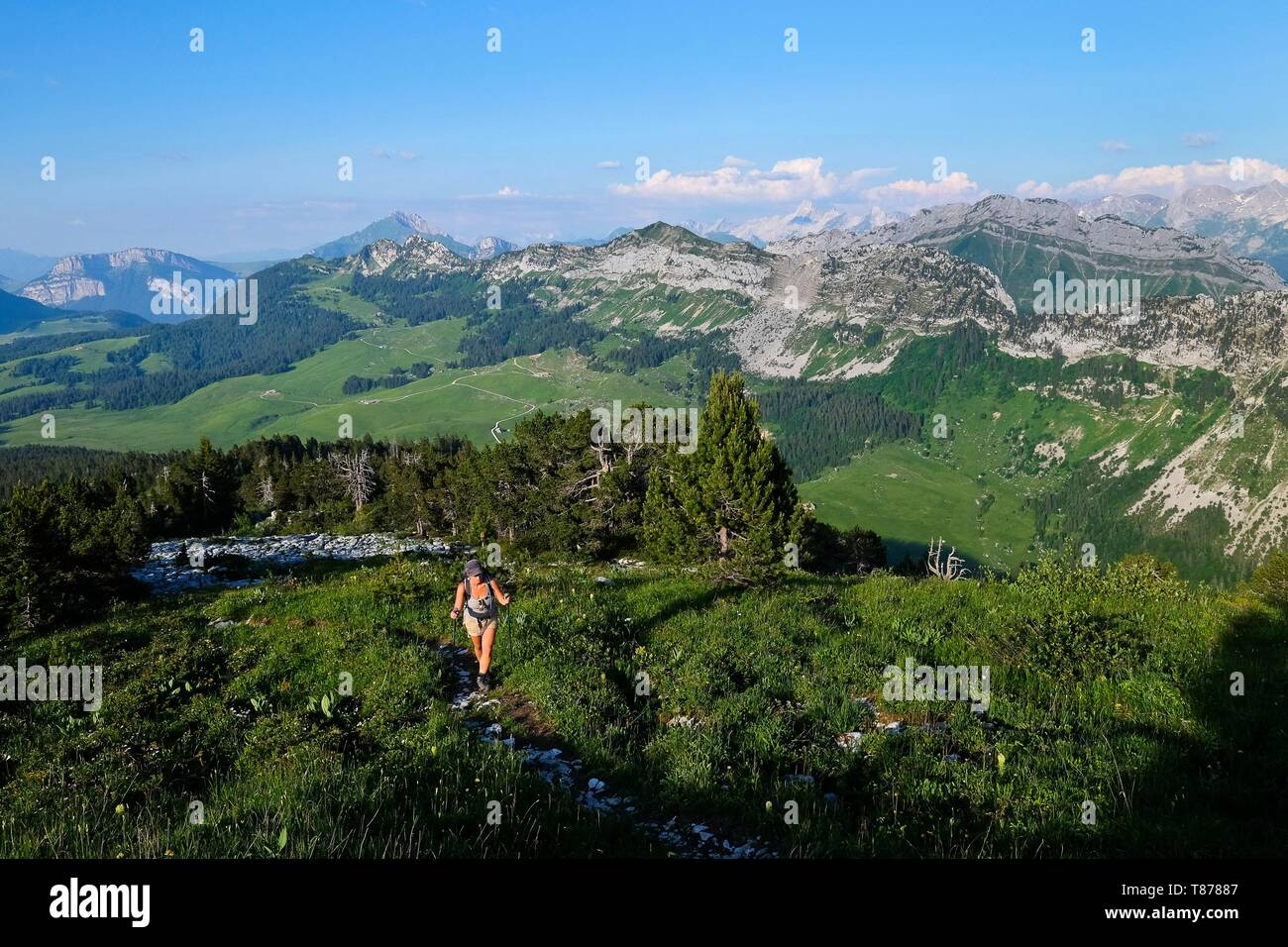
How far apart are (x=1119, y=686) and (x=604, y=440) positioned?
47.3 metres

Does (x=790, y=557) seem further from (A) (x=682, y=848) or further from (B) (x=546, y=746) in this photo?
(A) (x=682, y=848)

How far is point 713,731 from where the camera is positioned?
11.2 meters

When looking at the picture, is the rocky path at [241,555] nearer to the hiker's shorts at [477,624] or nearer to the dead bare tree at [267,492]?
the hiker's shorts at [477,624]

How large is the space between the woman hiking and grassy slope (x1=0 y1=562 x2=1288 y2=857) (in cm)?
62

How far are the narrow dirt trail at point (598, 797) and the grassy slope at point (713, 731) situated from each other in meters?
0.29

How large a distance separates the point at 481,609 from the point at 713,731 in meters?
6.76

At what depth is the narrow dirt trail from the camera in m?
8.43

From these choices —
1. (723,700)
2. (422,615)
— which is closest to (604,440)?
(422,615)

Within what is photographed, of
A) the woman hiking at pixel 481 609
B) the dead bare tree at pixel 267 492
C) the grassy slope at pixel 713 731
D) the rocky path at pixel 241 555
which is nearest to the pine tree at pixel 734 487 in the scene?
the rocky path at pixel 241 555

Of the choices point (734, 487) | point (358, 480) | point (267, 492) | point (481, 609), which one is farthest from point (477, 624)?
point (267, 492)

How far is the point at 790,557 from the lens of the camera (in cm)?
4166

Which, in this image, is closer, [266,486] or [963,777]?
[963,777]
